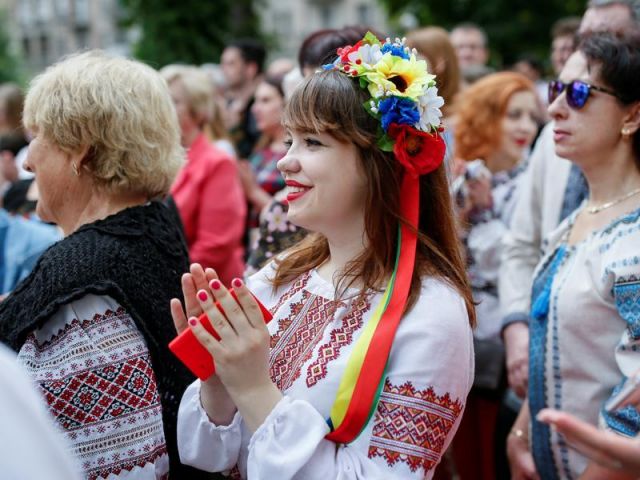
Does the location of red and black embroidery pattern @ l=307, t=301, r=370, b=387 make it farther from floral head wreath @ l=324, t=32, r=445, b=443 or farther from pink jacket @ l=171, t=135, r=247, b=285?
pink jacket @ l=171, t=135, r=247, b=285

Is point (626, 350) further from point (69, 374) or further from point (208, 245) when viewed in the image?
point (208, 245)

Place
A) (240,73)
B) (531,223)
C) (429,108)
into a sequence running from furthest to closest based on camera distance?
1. (240,73)
2. (531,223)
3. (429,108)

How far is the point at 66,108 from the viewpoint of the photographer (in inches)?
100

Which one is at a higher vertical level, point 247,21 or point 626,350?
point 626,350

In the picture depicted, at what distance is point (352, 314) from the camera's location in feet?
7.22

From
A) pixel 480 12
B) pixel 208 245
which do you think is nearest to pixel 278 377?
pixel 208 245

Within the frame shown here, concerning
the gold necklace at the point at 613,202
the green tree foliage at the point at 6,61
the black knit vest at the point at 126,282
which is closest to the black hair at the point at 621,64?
the gold necklace at the point at 613,202

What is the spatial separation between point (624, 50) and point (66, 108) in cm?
188

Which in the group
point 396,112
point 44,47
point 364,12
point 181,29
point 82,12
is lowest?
point 44,47

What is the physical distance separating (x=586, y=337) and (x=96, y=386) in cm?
155

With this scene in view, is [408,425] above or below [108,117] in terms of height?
below

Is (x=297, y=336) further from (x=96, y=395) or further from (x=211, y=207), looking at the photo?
(x=211, y=207)

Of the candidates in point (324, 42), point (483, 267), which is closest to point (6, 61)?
point (483, 267)

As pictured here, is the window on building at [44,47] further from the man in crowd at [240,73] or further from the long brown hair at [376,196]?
the long brown hair at [376,196]
